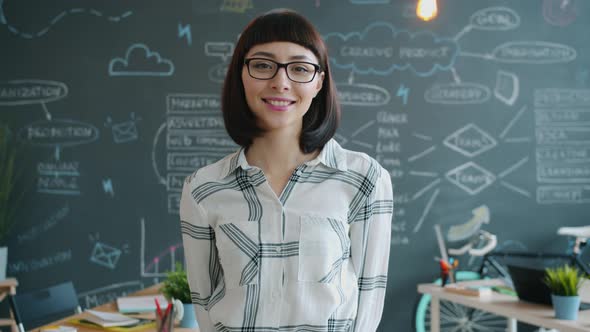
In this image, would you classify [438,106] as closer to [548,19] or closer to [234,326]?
[548,19]

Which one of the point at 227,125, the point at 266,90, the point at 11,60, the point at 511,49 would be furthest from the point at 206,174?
the point at 511,49

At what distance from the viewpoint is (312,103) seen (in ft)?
4.56

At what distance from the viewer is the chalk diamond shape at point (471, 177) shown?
431cm

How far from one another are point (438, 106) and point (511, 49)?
0.69 meters

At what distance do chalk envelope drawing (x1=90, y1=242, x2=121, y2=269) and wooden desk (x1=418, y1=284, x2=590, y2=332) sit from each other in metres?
2.07

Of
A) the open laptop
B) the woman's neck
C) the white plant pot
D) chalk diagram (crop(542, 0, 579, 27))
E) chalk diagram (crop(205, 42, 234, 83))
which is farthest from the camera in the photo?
chalk diagram (crop(542, 0, 579, 27))

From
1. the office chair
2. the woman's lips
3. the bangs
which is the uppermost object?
the bangs

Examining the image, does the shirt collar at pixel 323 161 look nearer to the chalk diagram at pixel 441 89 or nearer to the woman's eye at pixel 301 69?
the woman's eye at pixel 301 69

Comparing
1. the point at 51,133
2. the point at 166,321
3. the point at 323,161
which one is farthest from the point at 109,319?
the point at 51,133

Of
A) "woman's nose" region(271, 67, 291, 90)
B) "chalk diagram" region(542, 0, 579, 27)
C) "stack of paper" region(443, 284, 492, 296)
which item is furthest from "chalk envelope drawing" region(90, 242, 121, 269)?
"chalk diagram" region(542, 0, 579, 27)

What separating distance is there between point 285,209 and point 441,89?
3302 mm

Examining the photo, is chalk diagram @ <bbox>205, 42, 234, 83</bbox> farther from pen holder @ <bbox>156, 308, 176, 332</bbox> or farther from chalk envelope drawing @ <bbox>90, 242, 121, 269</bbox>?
pen holder @ <bbox>156, 308, 176, 332</bbox>

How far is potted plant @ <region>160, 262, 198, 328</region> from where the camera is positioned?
7.40 feet

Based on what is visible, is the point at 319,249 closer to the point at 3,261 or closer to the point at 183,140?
the point at 183,140
